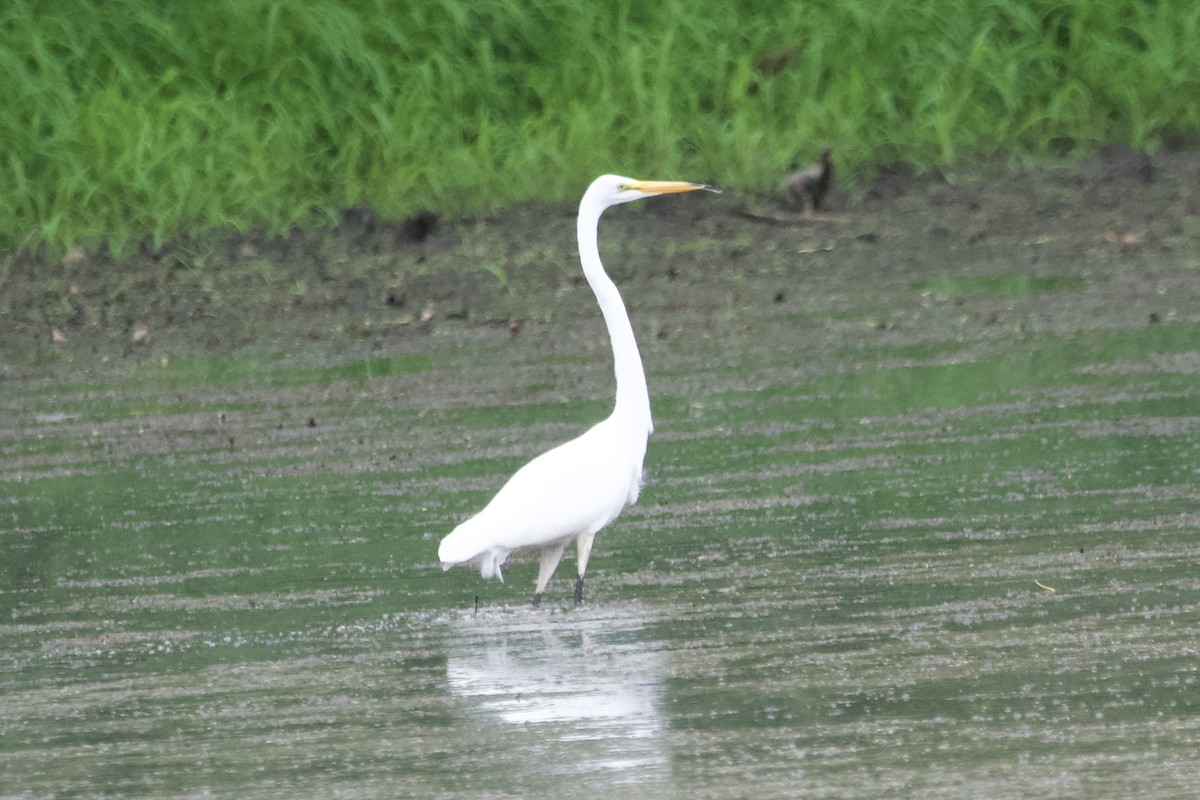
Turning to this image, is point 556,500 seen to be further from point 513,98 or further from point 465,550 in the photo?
point 513,98

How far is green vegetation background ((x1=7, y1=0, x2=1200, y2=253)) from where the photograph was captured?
42.5ft

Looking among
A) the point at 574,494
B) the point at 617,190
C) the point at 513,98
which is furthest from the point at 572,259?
the point at 574,494

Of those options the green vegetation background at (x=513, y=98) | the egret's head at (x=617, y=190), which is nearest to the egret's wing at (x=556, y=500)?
the egret's head at (x=617, y=190)

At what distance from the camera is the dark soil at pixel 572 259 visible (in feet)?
37.3

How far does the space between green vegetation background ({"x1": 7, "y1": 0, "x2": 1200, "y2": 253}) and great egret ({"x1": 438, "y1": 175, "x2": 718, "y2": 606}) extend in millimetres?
5734

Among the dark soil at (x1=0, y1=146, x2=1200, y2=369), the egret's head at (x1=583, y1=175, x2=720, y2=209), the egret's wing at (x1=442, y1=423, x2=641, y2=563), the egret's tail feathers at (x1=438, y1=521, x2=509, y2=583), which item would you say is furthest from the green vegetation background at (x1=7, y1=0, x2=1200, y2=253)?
the egret's tail feathers at (x1=438, y1=521, x2=509, y2=583)

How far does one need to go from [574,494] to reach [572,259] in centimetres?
545

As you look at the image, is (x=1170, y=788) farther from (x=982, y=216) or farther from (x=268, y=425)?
(x=982, y=216)

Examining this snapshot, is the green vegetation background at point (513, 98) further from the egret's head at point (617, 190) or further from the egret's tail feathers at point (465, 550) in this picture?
the egret's tail feathers at point (465, 550)

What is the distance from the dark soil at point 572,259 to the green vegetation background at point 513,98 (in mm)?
306

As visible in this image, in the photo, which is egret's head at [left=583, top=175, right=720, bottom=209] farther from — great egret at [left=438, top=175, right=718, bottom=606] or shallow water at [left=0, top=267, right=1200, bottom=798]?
shallow water at [left=0, top=267, right=1200, bottom=798]

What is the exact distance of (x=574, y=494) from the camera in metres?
6.63

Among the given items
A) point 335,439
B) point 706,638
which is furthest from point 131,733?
point 335,439

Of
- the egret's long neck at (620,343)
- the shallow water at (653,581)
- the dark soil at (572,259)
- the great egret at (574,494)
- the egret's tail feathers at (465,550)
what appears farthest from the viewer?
the dark soil at (572,259)
